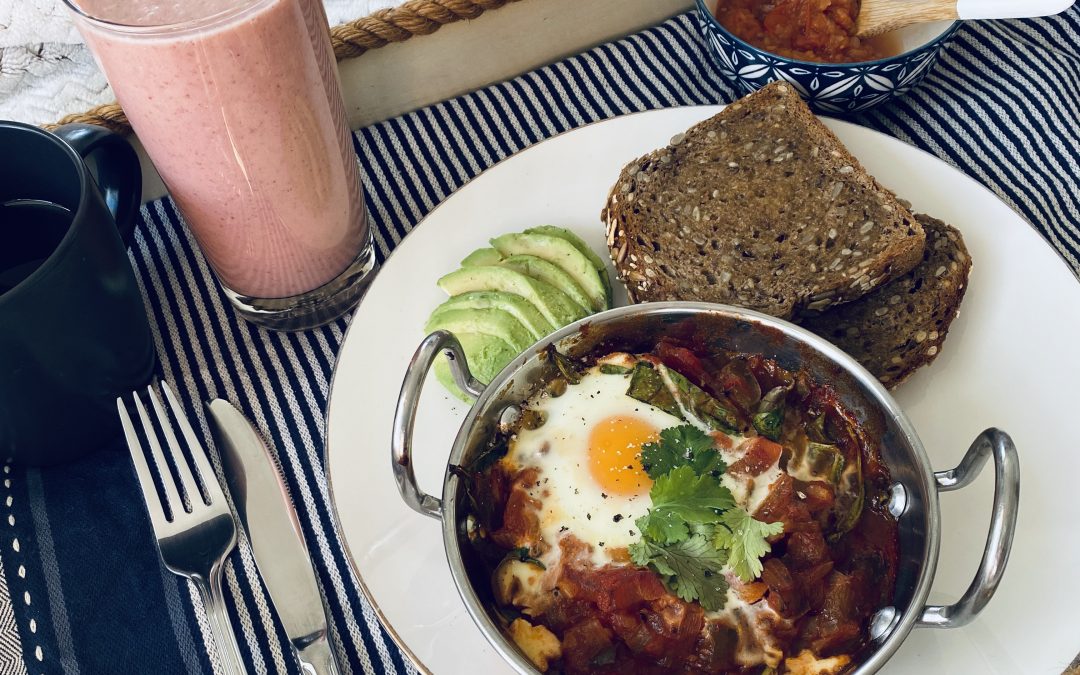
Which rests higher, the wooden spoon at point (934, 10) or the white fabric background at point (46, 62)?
the wooden spoon at point (934, 10)

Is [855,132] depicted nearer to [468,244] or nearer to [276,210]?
[468,244]

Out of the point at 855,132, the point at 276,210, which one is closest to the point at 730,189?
the point at 855,132

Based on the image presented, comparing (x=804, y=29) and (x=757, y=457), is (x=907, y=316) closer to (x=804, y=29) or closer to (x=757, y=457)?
(x=757, y=457)

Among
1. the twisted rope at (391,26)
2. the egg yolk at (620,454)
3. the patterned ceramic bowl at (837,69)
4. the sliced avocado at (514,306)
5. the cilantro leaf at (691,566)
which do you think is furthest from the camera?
the twisted rope at (391,26)

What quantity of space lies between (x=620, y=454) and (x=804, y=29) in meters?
1.27

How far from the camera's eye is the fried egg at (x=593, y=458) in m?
1.49

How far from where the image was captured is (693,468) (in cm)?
149

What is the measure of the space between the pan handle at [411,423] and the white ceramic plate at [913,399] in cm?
19

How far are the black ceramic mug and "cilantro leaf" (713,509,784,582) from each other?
46.6 inches

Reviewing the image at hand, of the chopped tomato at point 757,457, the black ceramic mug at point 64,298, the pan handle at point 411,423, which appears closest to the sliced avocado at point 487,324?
the pan handle at point 411,423

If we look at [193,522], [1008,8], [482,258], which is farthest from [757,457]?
[1008,8]

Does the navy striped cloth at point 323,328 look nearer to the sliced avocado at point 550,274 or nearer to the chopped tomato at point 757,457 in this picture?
the sliced avocado at point 550,274

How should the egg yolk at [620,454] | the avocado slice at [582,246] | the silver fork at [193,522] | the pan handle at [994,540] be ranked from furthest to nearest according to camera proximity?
the avocado slice at [582,246] → the silver fork at [193,522] → the egg yolk at [620,454] → the pan handle at [994,540]

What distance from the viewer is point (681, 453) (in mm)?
1522
